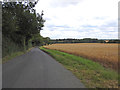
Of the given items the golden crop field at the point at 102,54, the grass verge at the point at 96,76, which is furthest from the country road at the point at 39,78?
the golden crop field at the point at 102,54

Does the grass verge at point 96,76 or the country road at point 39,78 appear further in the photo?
the grass verge at point 96,76

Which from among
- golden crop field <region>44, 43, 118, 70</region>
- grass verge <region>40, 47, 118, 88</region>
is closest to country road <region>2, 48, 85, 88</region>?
grass verge <region>40, 47, 118, 88</region>

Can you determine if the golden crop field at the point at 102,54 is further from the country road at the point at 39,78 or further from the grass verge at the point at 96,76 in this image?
the country road at the point at 39,78

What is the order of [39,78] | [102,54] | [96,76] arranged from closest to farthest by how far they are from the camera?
1. [39,78]
2. [96,76]
3. [102,54]

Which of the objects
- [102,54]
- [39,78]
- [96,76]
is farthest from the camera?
[102,54]

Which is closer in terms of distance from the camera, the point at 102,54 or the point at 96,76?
the point at 96,76

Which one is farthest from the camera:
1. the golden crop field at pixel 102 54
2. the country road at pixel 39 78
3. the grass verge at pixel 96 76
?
the golden crop field at pixel 102 54

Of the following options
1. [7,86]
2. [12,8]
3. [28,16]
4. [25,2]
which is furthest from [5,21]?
[7,86]

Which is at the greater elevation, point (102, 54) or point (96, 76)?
point (102, 54)

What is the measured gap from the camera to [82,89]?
5195 mm

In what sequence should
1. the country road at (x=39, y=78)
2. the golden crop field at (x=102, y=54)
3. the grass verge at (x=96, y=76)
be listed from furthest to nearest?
the golden crop field at (x=102, y=54)
the grass verge at (x=96, y=76)
the country road at (x=39, y=78)

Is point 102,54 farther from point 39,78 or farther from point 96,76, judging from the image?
point 39,78

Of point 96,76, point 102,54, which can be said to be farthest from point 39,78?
point 102,54

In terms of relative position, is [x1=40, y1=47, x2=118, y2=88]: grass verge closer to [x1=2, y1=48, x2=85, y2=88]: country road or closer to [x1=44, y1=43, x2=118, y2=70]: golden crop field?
[x1=2, y1=48, x2=85, y2=88]: country road
